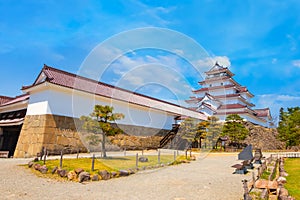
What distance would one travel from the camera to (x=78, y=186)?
6020 millimetres

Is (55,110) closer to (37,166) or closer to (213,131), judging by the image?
(37,166)

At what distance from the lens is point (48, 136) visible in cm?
1309

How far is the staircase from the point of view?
2195cm

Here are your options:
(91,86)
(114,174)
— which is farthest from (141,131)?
(114,174)

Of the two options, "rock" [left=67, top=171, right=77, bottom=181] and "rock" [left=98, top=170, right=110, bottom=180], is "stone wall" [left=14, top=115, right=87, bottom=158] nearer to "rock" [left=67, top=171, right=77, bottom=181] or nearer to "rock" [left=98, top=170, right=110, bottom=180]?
"rock" [left=67, top=171, right=77, bottom=181]

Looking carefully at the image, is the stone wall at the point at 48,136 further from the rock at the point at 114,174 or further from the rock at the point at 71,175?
the rock at the point at 114,174

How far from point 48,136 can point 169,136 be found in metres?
13.1

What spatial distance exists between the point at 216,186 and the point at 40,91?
518 inches

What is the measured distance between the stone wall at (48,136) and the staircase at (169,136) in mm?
9498

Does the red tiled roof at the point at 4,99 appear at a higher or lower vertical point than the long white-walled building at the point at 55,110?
higher

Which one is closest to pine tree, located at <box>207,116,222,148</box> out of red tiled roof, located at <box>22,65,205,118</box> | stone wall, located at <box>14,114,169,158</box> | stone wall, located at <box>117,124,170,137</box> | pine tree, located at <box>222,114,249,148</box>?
pine tree, located at <box>222,114,249,148</box>

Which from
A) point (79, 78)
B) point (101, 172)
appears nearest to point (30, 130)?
point (79, 78)

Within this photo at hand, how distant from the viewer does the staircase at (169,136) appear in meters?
22.0

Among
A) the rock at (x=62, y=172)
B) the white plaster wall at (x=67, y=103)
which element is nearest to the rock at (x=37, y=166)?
the rock at (x=62, y=172)
